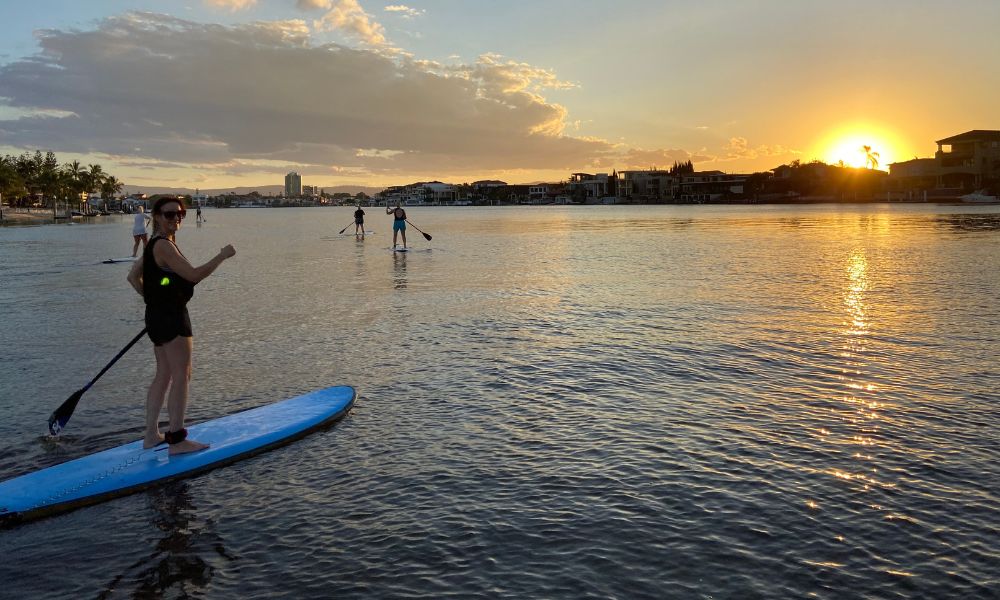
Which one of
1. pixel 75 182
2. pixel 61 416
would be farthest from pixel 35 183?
pixel 61 416

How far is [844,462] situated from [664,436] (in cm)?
184

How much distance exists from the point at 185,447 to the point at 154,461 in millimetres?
311

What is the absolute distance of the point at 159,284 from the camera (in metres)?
6.84

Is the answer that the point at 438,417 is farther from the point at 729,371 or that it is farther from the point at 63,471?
the point at 729,371

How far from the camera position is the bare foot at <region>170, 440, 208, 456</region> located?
7.21 m

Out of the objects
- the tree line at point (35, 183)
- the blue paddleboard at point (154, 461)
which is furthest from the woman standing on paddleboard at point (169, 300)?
the tree line at point (35, 183)

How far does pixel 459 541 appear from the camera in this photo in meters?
5.70

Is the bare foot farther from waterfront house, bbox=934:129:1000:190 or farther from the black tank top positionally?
waterfront house, bbox=934:129:1000:190

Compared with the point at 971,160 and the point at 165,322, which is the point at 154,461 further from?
the point at 971,160

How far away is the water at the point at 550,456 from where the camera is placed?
5.25 metres

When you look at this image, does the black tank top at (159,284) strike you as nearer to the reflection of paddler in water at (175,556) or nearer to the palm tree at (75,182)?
the reflection of paddler in water at (175,556)

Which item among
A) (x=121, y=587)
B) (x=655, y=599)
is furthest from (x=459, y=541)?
(x=121, y=587)

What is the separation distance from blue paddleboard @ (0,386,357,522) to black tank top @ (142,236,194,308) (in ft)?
5.22

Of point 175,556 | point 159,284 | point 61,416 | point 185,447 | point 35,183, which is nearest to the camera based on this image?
point 175,556
